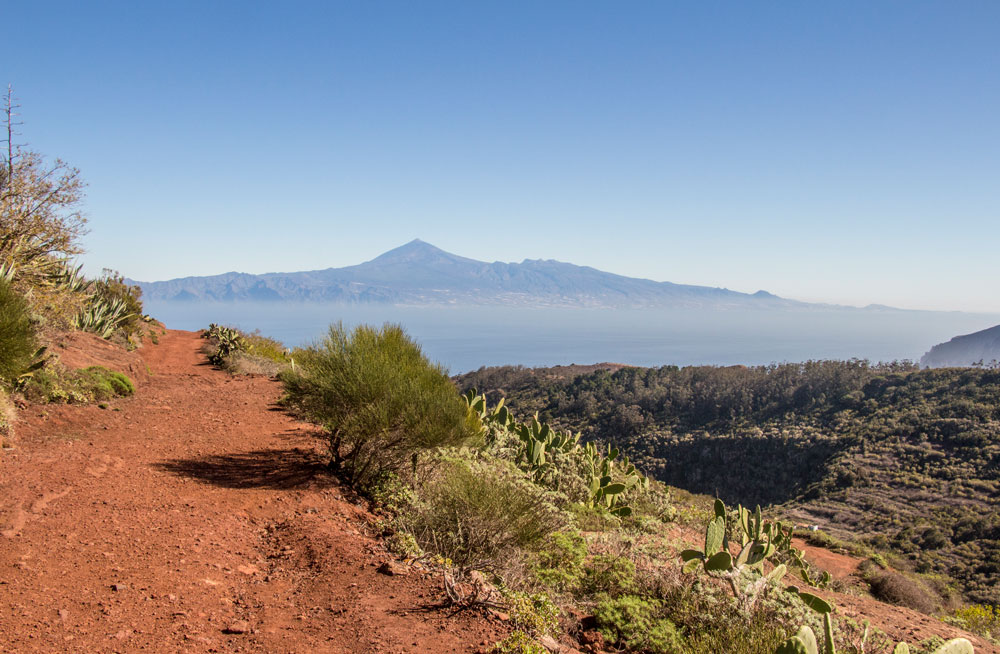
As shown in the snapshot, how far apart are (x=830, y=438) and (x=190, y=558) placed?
93.0ft

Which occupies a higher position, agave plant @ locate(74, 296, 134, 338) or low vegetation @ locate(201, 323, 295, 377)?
agave plant @ locate(74, 296, 134, 338)

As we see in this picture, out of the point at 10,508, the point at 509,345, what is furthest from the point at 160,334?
the point at 509,345

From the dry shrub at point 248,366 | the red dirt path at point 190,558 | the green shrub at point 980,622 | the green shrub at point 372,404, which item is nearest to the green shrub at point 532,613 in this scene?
the red dirt path at point 190,558

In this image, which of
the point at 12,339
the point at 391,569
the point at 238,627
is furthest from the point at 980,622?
the point at 12,339

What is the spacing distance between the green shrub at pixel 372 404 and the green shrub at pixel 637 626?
8.03ft

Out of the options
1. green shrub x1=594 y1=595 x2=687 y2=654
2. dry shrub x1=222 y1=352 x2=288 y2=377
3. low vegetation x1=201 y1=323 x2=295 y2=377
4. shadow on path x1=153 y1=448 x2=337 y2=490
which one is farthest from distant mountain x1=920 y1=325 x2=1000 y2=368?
shadow on path x1=153 y1=448 x2=337 y2=490

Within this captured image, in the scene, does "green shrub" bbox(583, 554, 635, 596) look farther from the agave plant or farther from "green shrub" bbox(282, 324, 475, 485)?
the agave plant

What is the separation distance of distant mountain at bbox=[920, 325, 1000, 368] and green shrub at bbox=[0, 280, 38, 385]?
115 meters

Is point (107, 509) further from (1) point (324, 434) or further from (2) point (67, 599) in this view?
(1) point (324, 434)

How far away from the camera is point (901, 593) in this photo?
976cm

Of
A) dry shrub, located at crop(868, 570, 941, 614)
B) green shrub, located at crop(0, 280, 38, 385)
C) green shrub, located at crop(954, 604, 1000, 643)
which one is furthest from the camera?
dry shrub, located at crop(868, 570, 941, 614)

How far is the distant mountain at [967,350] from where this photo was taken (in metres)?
95.4

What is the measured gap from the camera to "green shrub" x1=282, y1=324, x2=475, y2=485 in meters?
5.79

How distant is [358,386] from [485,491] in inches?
82.2
